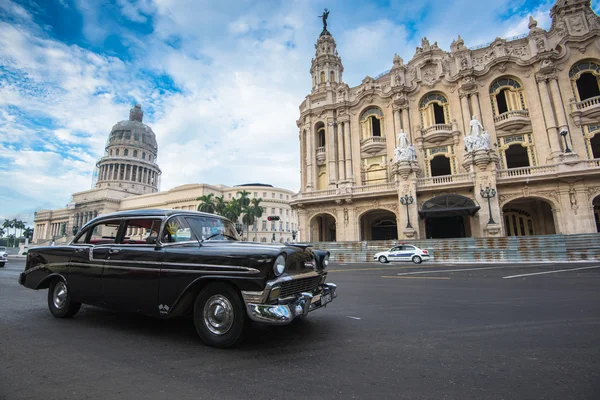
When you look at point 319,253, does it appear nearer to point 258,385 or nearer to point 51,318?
point 258,385

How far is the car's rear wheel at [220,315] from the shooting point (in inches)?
126

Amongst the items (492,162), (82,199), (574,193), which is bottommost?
(574,193)

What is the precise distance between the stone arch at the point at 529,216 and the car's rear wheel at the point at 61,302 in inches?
Result: 1084

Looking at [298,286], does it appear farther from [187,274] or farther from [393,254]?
A: [393,254]

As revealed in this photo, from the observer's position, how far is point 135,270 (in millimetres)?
3830

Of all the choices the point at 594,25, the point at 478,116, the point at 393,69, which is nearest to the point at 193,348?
the point at 478,116

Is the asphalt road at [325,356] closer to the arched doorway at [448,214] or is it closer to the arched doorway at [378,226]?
the arched doorway at [448,214]

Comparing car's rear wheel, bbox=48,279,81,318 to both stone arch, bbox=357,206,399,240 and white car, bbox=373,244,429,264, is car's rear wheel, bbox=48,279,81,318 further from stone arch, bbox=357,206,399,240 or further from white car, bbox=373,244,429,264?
stone arch, bbox=357,206,399,240

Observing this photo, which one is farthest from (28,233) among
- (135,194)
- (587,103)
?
(587,103)

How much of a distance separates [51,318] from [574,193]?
30574 mm

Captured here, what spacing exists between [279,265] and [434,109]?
3237 cm

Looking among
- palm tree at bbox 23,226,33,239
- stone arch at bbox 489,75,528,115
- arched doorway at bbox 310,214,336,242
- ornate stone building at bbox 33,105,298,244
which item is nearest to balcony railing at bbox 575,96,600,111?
stone arch at bbox 489,75,528,115

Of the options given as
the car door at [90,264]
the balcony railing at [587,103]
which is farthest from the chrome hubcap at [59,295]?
the balcony railing at [587,103]

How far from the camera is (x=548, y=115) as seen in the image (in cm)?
2511
